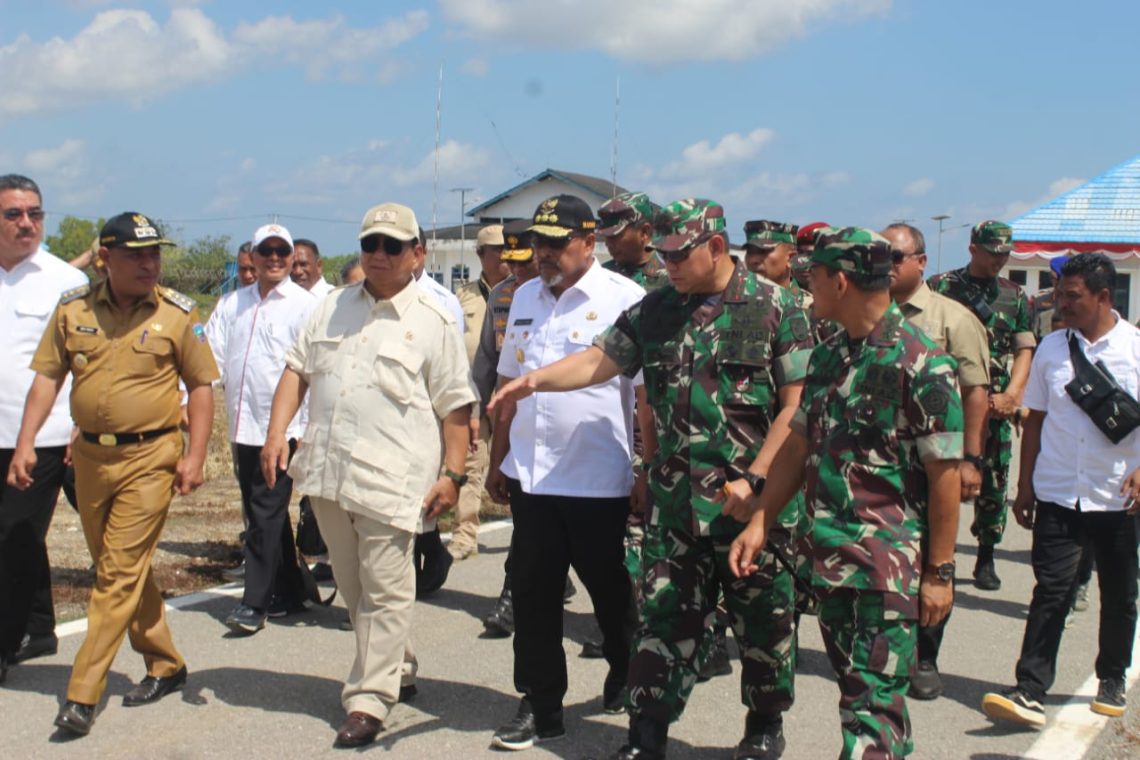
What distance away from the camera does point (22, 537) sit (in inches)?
227

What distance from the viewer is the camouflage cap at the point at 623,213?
20.2ft

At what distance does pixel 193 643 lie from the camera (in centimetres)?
639

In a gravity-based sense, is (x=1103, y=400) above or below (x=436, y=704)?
above

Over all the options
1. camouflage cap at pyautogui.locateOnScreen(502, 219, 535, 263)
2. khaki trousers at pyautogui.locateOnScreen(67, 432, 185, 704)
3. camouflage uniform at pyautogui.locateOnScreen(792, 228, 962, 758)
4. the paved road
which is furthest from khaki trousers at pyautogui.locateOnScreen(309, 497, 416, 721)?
camouflage cap at pyautogui.locateOnScreen(502, 219, 535, 263)

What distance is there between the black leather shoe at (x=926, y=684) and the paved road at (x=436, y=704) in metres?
0.06

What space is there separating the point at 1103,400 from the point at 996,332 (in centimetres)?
223

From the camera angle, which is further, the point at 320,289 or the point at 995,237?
the point at 320,289

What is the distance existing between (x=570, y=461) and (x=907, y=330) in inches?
→ 61.9

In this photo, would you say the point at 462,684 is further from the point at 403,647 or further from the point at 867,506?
the point at 867,506

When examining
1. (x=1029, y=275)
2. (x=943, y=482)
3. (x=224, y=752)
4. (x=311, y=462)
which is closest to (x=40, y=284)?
(x=311, y=462)

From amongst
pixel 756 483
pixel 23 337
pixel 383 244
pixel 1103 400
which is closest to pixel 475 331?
pixel 23 337

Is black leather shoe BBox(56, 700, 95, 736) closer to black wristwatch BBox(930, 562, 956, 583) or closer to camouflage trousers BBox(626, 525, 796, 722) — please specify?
camouflage trousers BBox(626, 525, 796, 722)

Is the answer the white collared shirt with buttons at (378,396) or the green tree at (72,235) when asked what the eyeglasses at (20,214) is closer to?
the white collared shirt with buttons at (378,396)

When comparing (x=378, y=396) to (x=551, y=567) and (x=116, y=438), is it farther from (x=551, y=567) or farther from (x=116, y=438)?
(x=116, y=438)
